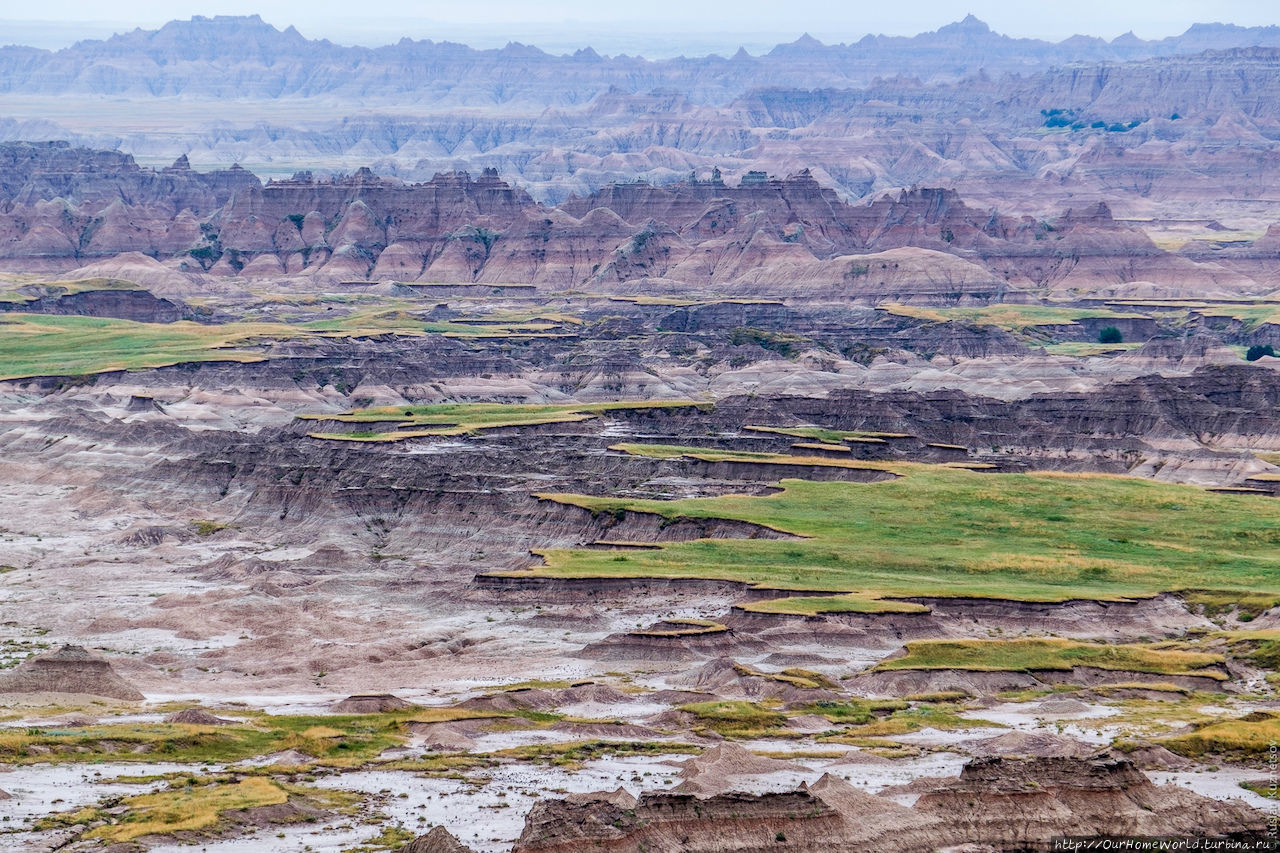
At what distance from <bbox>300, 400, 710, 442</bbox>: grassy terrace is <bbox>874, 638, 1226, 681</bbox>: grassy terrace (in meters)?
67.6

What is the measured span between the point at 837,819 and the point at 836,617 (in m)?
39.1

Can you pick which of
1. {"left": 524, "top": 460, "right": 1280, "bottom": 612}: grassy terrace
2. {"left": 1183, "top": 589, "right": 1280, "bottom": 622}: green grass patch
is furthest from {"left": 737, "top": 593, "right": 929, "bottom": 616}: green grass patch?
{"left": 1183, "top": 589, "right": 1280, "bottom": 622}: green grass patch

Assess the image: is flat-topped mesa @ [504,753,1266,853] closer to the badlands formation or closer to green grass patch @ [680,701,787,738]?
the badlands formation

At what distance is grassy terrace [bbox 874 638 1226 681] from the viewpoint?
81438 millimetres

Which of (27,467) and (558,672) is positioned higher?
(558,672)

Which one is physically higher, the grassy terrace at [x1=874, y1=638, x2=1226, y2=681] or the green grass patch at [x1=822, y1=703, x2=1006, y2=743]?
the green grass patch at [x1=822, y1=703, x2=1006, y2=743]

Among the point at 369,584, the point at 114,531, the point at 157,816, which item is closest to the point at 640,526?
the point at 369,584

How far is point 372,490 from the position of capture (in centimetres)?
12612

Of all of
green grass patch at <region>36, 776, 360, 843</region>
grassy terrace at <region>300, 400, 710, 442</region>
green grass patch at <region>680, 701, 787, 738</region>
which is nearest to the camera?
green grass patch at <region>36, 776, 360, 843</region>

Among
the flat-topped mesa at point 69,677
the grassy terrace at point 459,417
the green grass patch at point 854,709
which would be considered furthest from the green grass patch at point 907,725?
the grassy terrace at point 459,417

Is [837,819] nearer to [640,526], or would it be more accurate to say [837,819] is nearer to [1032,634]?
[1032,634]

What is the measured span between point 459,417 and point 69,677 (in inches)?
3454

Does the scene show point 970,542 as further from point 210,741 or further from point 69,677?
point 210,741

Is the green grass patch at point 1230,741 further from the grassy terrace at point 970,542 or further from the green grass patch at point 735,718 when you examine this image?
the grassy terrace at point 970,542
